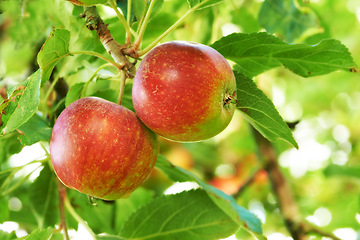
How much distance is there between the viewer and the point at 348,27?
109 inches

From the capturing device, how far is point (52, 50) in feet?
2.88

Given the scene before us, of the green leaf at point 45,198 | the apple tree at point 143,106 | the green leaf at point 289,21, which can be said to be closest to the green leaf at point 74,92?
the apple tree at point 143,106

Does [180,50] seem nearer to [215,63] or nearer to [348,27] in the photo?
[215,63]

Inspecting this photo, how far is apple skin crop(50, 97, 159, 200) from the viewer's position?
2.82 feet

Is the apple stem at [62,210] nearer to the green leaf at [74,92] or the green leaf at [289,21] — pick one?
the green leaf at [74,92]

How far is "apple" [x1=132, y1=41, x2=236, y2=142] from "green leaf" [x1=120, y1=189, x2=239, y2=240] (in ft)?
1.38

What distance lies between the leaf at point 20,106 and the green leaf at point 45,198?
1.81ft

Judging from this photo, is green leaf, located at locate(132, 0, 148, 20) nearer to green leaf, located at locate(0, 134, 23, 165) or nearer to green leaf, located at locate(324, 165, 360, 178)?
green leaf, located at locate(0, 134, 23, 165)

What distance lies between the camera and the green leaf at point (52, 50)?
0.85m

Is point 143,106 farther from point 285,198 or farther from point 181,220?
point 285,198

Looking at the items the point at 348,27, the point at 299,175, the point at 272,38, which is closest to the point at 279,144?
the point at 299,175

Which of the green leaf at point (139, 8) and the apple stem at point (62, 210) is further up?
the green leaf at point (139, 8)

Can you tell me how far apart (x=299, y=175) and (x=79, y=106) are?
7.65 ft

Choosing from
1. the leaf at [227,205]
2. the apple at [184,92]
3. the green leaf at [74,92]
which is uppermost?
the apple at [184,92]
